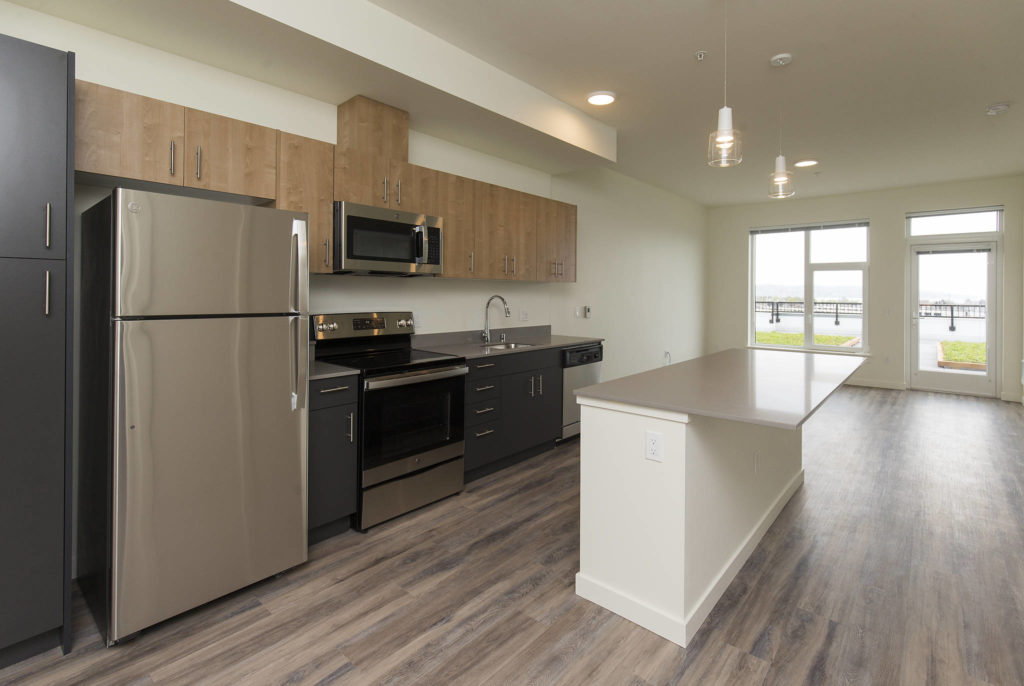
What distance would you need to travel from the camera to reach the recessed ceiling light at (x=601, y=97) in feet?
11.8

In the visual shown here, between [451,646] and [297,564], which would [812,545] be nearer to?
[451,646]

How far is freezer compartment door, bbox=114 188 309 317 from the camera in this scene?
6.05ft

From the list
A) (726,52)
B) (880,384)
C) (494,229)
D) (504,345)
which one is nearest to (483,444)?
(504,345)

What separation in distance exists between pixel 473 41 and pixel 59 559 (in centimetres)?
311

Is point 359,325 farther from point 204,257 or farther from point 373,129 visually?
point 204,257

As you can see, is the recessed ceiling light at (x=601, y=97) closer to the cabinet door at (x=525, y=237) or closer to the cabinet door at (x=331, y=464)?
the cabinet door at (x=525, y=237)

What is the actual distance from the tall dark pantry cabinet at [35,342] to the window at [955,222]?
8.79 meters

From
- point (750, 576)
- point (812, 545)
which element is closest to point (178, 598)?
point (750, 576)

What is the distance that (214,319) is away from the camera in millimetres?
2053

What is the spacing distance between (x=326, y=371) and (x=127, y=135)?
1.32 meters

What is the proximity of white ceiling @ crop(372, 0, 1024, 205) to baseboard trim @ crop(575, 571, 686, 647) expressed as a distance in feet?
9.15

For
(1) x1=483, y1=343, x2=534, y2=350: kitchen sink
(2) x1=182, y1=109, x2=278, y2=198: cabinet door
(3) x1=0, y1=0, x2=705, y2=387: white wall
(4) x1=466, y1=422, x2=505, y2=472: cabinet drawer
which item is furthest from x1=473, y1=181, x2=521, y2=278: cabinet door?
(2) x1=182, y1=109, x2=278, y2=198: cabinet door

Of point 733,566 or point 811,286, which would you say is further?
point 811,286

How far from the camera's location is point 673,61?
10.3ft
